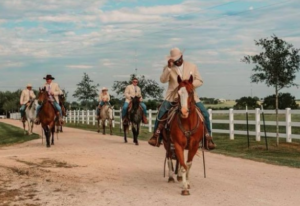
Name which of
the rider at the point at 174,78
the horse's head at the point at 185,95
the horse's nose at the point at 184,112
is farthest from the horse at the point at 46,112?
the horse's nose at the point at 184,112

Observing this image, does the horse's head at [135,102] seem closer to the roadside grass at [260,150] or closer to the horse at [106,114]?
the roadside grass at [260,150]

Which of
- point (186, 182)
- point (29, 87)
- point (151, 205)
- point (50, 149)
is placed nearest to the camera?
point (151, 205)

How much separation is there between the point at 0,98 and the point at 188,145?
14972 centimetres

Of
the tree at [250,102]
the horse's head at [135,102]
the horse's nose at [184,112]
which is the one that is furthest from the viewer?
the tree at [250,102]

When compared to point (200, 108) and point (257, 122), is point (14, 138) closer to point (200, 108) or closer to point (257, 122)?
point (257, 122)

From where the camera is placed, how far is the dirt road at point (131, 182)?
27.8 feet

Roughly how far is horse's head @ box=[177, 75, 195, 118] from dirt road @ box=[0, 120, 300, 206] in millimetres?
1561

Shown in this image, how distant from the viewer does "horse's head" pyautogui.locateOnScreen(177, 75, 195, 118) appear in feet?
28.3

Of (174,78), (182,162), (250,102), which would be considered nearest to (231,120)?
(174,78)

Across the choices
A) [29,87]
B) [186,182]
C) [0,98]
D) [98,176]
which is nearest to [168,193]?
[186,182]

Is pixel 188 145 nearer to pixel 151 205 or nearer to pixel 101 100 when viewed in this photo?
pixel 151 205

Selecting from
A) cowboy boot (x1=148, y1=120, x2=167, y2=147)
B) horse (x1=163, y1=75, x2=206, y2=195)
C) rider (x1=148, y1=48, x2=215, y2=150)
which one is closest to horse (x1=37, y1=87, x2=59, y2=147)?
cowboy boot (x1=148, y1=120, x2=167, y2=147)

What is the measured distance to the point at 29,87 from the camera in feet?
89.8

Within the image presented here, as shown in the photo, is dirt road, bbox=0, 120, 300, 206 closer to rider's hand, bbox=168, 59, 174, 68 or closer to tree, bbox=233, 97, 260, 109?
rider's hand, bbox=168, 59, 174, 68
